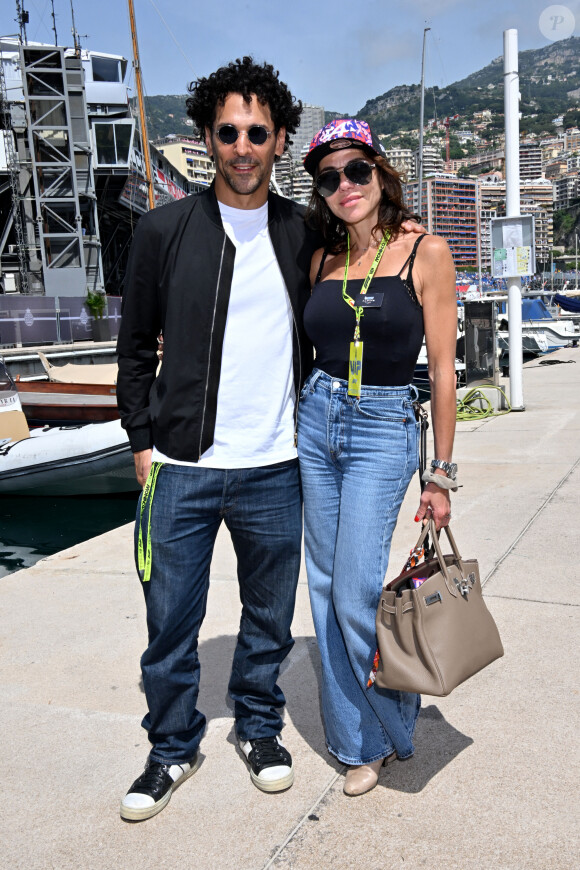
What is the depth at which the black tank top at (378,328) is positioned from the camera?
2.45 m

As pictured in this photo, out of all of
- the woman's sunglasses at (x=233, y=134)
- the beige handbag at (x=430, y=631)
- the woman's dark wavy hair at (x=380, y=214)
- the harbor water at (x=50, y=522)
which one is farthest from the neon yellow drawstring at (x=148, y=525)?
the harbor water at (x=50, y=522)

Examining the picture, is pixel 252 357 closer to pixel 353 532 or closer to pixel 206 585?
pixel 353 532

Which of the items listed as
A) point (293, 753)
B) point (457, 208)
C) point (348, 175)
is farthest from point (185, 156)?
point (293, 753)

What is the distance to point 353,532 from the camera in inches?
97.1

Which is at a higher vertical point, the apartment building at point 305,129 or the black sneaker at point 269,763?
the apartment building at point 305,129

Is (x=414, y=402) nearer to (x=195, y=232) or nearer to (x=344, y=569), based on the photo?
(x=344, y=569)

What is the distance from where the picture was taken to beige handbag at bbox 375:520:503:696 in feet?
7.59

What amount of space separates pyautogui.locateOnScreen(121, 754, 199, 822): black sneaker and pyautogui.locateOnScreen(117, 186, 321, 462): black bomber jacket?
3.36 feet

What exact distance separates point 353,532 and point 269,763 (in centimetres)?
86

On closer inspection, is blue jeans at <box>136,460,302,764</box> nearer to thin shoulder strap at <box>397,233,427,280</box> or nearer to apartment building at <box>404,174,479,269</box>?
thin shoulder strap at <box>397,233,427,280</box>

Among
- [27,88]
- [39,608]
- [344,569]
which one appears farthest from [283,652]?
[27,88]

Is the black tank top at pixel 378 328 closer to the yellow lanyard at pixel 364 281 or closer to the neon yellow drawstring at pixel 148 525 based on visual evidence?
the yellow lanyard at pixel 364 281

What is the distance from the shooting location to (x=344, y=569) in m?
2.49

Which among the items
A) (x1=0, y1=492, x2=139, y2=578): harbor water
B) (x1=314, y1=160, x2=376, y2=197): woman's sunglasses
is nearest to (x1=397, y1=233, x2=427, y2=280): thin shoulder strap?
(x1=314, y1=160, x2=376, y2=197): woman's sunglasses
